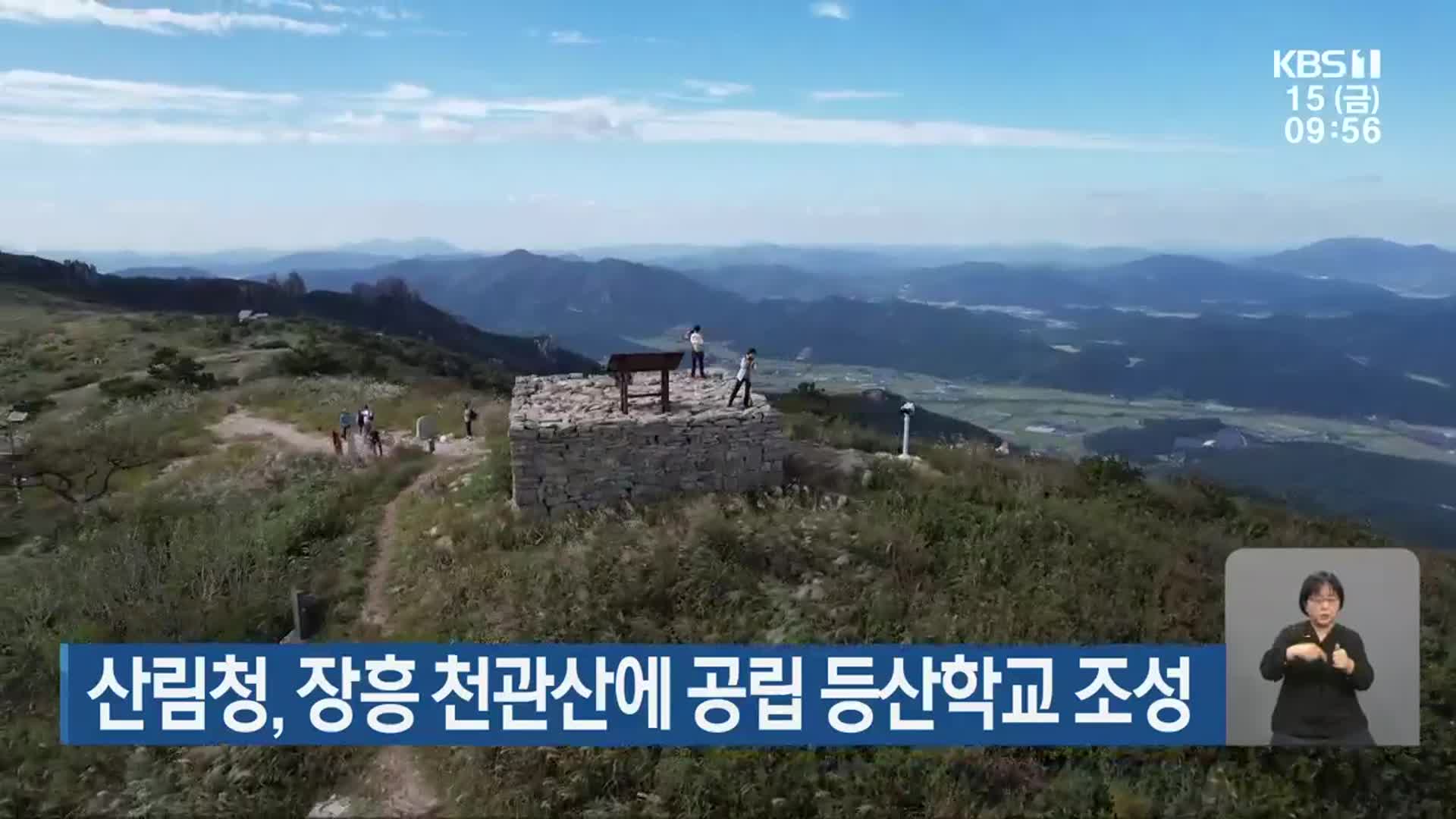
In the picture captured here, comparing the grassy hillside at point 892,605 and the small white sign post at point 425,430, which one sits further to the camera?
the small white sign post at point 425,430

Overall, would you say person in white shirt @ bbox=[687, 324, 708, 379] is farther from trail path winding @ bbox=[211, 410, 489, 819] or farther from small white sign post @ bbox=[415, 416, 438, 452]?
small white sign post @ bbox=[415, 416, 438, 452]

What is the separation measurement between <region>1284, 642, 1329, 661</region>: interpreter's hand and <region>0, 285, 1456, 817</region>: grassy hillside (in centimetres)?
154

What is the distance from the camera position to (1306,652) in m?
8.11

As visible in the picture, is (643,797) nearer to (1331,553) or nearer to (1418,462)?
(1331,553)

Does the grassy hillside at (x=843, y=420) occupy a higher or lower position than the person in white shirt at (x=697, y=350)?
lower

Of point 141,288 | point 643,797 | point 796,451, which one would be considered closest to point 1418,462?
point 796,451

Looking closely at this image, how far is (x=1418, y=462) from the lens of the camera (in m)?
101

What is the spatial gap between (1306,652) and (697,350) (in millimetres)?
11903

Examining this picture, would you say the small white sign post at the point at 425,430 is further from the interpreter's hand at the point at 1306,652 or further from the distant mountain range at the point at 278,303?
the distant mountain range at the point at 278,303

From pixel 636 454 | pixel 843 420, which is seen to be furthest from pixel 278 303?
pixel 636 454

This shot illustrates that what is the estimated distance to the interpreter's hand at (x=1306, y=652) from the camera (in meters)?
8.06
